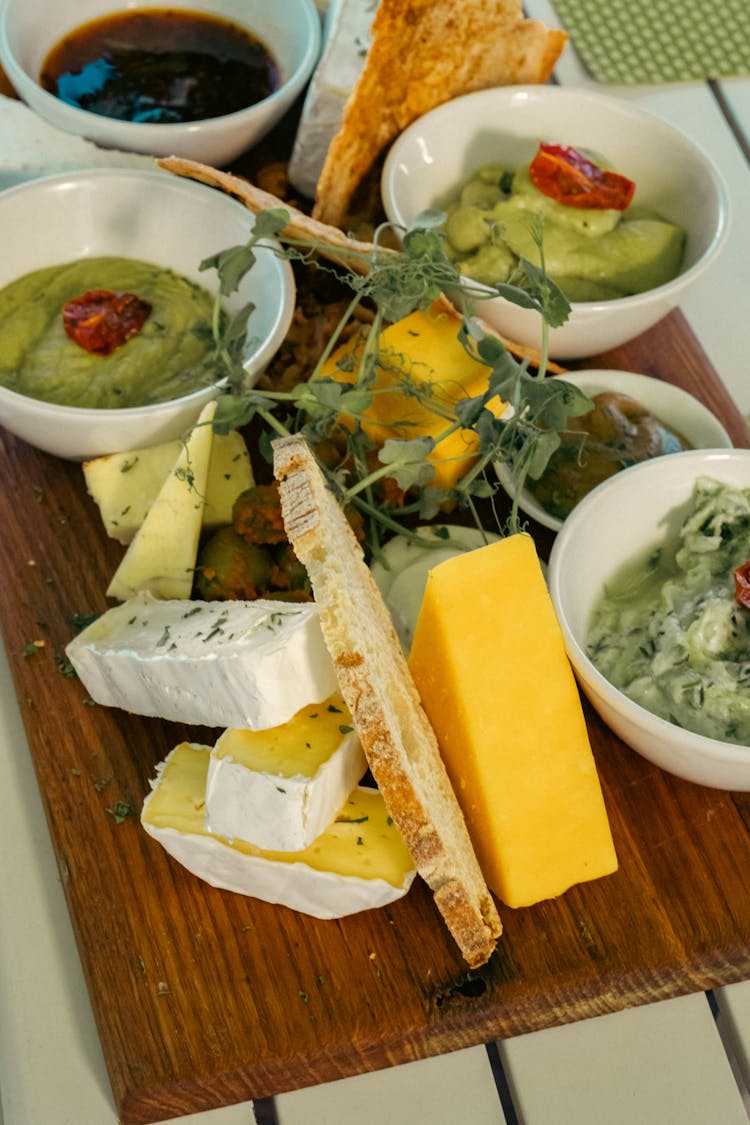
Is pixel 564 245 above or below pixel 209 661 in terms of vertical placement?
above

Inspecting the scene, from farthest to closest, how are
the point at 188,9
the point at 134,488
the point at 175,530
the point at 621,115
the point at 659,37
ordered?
the point at 659,37 → the point at 188,9 → the point at 621,115 → the point at 134,488 → the point at 175,530

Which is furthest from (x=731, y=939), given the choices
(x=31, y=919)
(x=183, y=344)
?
(x=183, y=344)

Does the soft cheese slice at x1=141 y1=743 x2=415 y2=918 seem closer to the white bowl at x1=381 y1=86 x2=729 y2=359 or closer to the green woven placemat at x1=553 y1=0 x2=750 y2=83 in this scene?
the white bowl at x1=381 y1=86 x2=729 y2=359

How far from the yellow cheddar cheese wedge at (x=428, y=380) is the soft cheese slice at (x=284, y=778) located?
55cm

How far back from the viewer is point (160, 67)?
8.98 feet

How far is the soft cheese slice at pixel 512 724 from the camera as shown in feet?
5.98

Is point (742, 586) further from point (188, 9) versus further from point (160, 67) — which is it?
point (188, 9)

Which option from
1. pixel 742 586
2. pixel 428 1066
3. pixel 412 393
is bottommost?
pixel 428 1066

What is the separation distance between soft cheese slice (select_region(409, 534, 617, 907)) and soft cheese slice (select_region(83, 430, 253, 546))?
50 cm

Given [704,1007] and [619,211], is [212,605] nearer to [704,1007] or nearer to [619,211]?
[704,1007]

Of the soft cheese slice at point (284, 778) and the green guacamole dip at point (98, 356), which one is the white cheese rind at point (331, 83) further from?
the soft cheese slice at point (284, 778)

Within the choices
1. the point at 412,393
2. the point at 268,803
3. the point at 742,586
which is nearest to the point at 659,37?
the point at 412,393

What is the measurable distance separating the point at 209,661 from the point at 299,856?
1.01 feet

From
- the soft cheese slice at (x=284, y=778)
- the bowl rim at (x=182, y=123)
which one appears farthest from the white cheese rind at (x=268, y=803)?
the bowl rim at (x=182, y=123)
